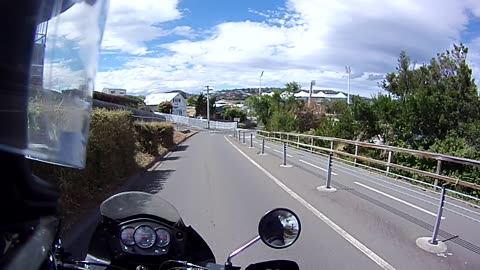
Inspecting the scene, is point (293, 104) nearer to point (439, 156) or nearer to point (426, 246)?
point (439, 156)

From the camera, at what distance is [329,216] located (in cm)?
830

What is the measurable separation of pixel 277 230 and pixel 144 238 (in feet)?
2.70

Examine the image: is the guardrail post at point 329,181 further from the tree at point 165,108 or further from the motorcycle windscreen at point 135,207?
the tree at point 165,108

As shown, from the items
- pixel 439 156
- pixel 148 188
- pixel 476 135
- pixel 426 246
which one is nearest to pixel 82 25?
pixel 426 246

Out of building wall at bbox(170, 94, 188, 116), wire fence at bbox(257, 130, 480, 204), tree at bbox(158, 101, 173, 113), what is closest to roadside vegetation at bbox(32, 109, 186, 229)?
wire fence at bbox(257, 130, 480, 204)

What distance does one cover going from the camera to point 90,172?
369 inches

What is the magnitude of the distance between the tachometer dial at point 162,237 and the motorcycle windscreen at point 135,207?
13 centimetres

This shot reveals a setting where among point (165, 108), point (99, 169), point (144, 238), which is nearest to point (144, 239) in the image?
point (144, 238)

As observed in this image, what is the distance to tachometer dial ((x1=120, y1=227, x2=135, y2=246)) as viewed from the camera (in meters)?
2.72

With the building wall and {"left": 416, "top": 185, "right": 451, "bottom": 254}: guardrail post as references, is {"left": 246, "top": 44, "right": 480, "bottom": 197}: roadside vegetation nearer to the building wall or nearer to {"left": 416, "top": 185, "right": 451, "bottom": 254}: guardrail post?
{"left": 416, "top": 185, "right": 451, "bottom": 254}: guardrail post

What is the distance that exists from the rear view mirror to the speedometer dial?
0.67m

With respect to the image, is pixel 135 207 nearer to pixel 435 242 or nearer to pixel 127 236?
pixel 127 236

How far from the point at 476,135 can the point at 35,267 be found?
2178 centimetres

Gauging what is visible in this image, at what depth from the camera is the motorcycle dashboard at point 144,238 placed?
2.70m
